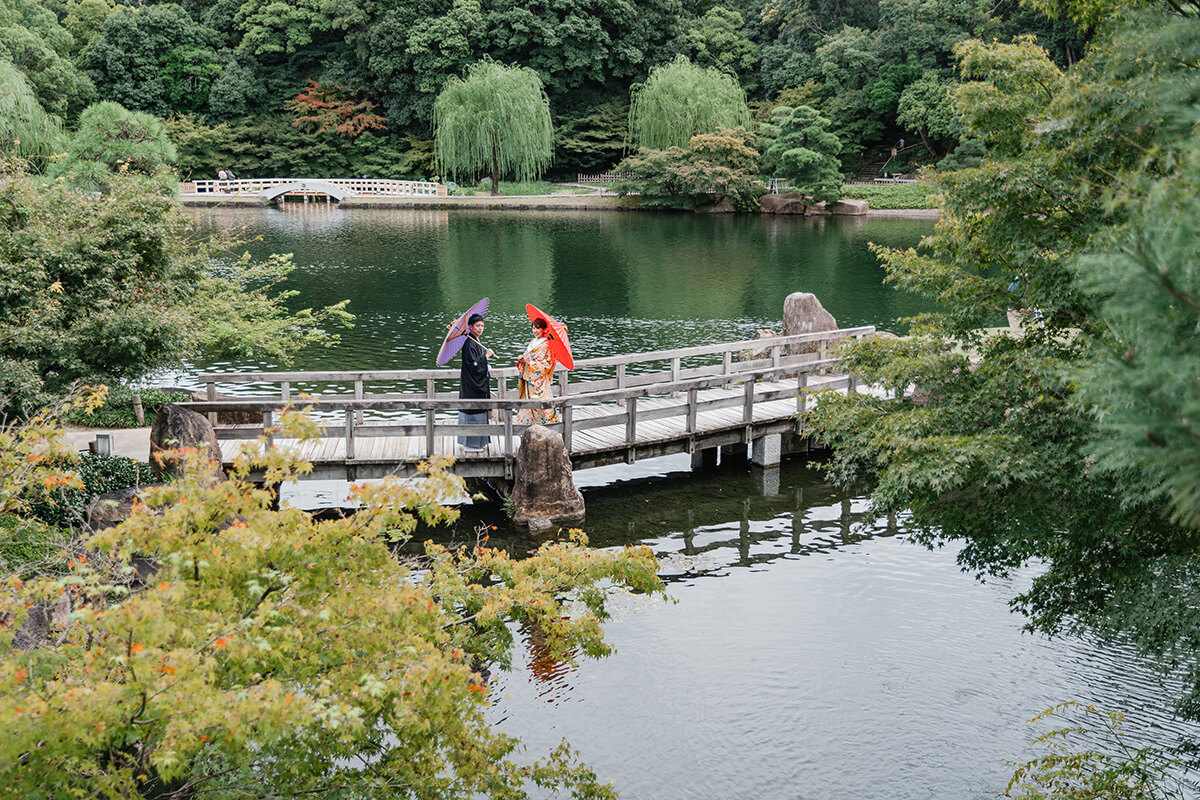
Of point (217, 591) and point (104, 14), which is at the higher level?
point (104, 14)

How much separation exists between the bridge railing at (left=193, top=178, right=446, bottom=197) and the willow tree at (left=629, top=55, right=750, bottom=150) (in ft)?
40.1

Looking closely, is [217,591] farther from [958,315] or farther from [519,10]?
[519,10]

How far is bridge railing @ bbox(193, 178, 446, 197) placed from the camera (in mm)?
56031

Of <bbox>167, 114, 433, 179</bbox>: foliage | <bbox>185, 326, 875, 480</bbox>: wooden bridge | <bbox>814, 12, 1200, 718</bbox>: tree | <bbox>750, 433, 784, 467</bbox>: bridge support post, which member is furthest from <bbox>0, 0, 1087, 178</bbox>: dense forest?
<bbox>814, 12, 1200, 718</bbox>: tree

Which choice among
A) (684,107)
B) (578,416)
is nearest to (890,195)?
(684,107)

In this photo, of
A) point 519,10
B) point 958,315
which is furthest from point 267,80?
point 958,315

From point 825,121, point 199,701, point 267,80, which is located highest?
point 267,80

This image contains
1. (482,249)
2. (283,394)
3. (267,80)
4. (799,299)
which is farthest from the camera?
(267,80)

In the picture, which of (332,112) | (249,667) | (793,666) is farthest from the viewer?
(332,112)

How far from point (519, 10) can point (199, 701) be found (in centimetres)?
5746

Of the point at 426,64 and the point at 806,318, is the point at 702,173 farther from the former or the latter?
the point at 806,318

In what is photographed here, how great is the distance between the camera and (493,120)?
5262 cm

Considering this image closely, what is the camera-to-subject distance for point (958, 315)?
26.2 feet

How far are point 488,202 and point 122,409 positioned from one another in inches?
1549
